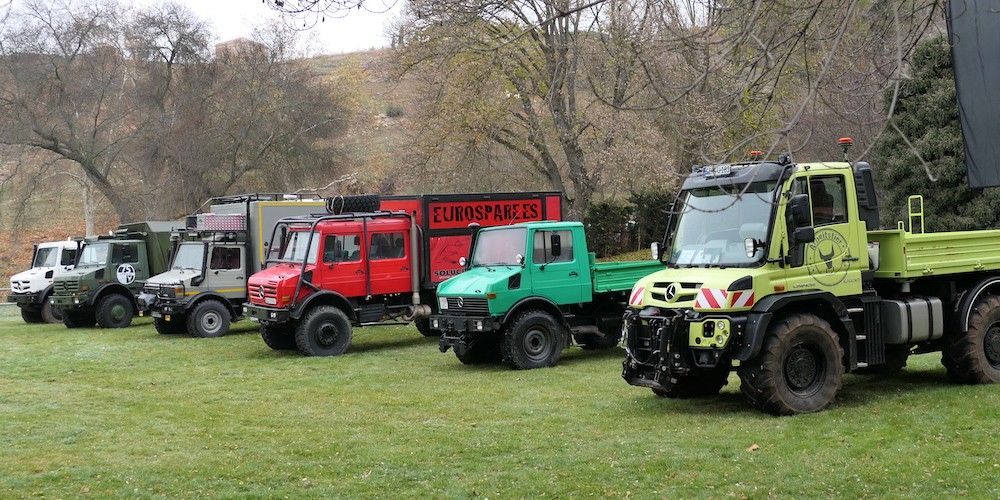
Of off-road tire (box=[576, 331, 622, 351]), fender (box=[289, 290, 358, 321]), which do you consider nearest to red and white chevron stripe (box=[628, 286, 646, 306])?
off-road tire (box=[576, 331, 622, 351])

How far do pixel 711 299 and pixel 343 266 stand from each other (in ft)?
29.2

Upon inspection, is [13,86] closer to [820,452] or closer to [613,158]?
[613,158]

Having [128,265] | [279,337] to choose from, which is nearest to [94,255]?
[128,265]

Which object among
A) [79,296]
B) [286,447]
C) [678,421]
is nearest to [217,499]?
[286,447]

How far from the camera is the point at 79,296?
78.7 feet

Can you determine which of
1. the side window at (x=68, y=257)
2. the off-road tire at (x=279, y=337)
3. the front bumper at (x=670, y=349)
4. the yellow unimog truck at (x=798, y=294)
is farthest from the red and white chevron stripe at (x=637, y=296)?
the side window at (x=68, y=257)

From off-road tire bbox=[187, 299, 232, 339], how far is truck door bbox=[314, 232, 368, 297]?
5.15 metres

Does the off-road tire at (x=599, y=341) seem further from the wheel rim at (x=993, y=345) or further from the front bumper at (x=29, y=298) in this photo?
the front bumper at (x=29, y=298)

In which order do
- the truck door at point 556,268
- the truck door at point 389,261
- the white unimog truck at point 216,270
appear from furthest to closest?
the white unimog truck at point 216,270 < the truck door at point 389,261 < the truck door at point 556,268

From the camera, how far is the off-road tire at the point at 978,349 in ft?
36.3

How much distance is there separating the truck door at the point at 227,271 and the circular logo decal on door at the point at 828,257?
14143 mm

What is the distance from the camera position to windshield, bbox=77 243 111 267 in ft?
81.3

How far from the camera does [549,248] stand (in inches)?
592

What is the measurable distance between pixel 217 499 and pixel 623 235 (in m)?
30.2
